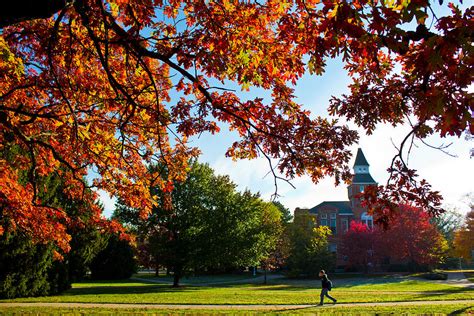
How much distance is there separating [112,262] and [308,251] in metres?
21.5

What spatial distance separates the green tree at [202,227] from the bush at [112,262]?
1147cm

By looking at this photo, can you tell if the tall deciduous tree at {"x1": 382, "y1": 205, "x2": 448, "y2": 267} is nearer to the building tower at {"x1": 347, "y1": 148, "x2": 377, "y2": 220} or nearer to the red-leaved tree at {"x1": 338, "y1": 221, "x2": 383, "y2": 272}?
the red-leaved tree at {"x1": 338, "y1": 221, "x2": 383, "y2": 272}

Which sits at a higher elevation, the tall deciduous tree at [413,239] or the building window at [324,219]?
the building window at [324,219]

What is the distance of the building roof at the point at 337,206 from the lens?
2390 inches

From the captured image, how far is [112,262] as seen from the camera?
41125 mm

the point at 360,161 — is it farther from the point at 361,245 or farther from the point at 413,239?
the point at 413,239

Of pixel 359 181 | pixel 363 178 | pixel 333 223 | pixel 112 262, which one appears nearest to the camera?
pixel 112 262

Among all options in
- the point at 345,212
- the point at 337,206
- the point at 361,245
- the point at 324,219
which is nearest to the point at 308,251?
the point at 361,245

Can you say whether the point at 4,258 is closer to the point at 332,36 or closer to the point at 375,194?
the point at 375,194

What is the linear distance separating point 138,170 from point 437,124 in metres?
6.92

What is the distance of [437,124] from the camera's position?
579 centimetres

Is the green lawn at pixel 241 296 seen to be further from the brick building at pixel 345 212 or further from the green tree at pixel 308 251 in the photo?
the brick building at pixel 345 212

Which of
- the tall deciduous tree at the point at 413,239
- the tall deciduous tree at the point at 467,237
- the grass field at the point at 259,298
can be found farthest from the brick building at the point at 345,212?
the grass field at the point at 259,298

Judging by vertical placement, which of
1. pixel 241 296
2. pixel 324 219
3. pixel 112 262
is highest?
pixel 324 219
